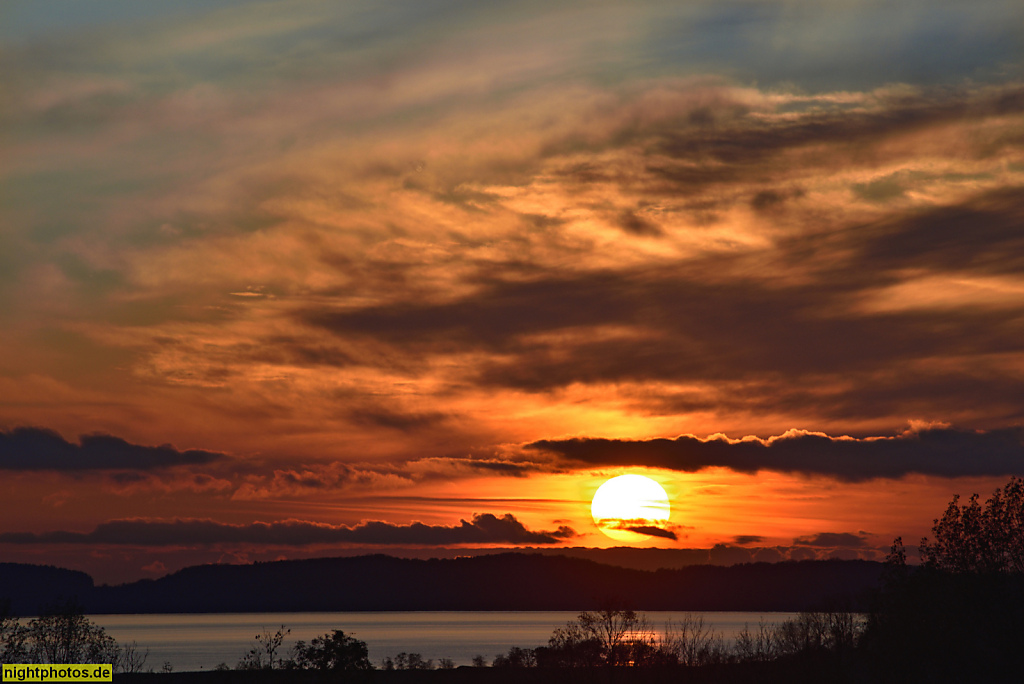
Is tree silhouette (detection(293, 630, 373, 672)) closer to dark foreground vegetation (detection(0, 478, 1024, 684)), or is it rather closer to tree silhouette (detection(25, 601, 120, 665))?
dark foreground vegetation (detection(0, 478, 1024, 684))

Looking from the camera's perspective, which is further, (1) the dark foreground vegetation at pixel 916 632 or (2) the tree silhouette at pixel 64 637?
(2) the tree silhouette at pixel 64 637

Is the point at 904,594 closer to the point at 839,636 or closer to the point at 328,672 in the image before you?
the point at 328,672

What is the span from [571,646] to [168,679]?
5287 cm

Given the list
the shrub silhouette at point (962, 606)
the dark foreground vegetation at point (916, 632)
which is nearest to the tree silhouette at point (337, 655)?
the dark foreground vegetation at point (916, 632)

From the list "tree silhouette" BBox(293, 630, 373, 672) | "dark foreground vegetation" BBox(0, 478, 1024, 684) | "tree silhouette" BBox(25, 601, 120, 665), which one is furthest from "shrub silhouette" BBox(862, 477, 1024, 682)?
"tree silhouette" BBox(25, 601, 120, 665)

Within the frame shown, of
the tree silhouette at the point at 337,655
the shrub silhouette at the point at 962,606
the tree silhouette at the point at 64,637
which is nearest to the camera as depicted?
the shrub silhouette at the point at 962,606

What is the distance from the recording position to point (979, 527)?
54.9 metres

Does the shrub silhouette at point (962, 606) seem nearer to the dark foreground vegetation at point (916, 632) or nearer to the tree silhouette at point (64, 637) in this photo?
the dark foreground vegetation at point (916, 632)

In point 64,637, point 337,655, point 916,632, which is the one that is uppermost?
point 916,632

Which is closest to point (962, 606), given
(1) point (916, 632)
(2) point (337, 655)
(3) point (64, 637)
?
(1) point (916, 632)

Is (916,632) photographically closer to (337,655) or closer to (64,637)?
(337,655)

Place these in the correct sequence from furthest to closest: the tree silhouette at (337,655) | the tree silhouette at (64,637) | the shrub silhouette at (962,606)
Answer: the tree silhouette at (64,637)
the tree silhouette at (337,655)
the shrub silhouette at (962,606)

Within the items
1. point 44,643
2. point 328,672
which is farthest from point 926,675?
point 44,643

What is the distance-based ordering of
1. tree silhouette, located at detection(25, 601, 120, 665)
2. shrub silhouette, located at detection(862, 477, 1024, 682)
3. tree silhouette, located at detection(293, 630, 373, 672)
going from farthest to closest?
1. tree silhouette, located at detection(25, 601, 120, 665)
2. tree silhouette, located at detection(293, 630, 373, 672)
3. shrub silhouette, located at detection(862, 477, 1024, 682)
